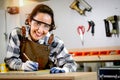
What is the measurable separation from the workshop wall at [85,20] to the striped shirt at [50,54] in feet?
3.28

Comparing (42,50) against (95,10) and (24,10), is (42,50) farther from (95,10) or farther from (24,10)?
(24,10)

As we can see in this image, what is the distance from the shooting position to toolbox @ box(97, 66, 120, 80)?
2612mm

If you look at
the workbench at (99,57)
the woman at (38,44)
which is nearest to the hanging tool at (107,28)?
the workbench at (99,57)

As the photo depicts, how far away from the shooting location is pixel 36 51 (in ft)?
6.92

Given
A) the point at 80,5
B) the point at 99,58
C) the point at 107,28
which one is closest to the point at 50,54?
the point at 99,58

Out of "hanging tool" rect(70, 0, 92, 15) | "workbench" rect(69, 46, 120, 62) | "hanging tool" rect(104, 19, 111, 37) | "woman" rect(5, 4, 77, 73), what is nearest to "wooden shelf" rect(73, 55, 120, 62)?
"workbench" rect(69, 46, 120, 62)

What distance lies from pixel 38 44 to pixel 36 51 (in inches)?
2.6

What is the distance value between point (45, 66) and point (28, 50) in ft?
0.68

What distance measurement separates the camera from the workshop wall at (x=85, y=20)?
301cm

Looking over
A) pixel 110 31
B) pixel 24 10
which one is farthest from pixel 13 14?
pixel 110 31

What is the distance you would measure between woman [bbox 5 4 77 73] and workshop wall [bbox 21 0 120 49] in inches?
39.3

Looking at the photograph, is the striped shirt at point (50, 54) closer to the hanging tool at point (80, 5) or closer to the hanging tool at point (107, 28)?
the hanging tool at point (107, 28)

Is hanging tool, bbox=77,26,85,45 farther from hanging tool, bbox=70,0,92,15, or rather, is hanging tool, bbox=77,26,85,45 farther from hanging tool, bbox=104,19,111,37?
hanging tool, bbox=104,19,111,37

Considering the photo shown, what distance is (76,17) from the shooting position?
10.6 feet
